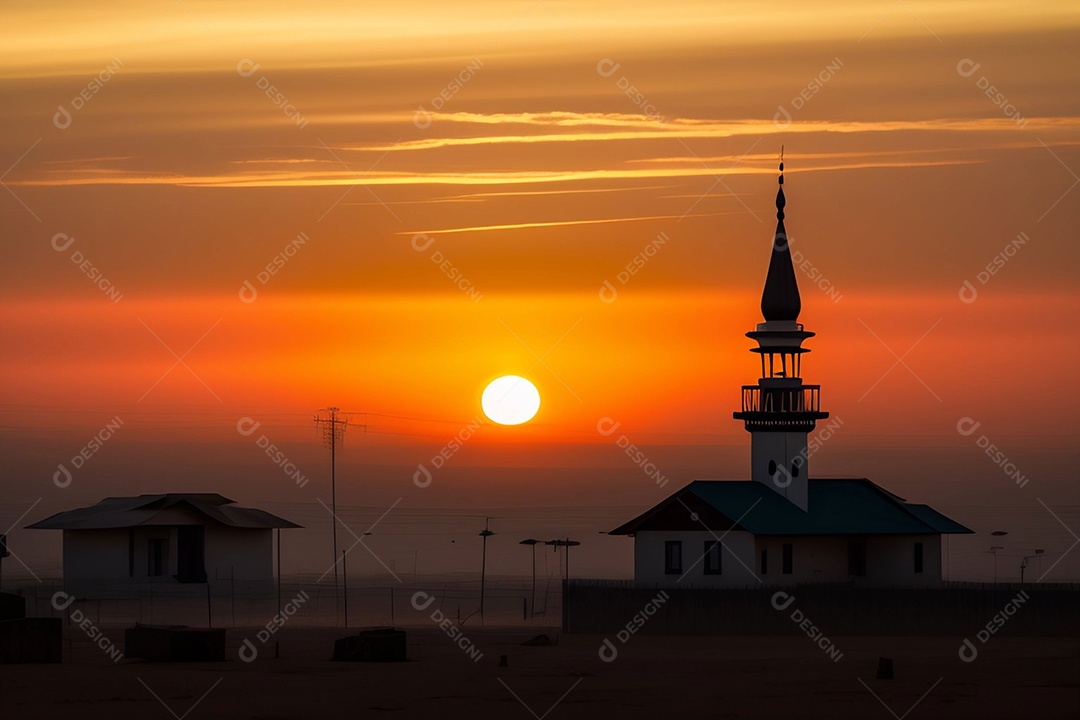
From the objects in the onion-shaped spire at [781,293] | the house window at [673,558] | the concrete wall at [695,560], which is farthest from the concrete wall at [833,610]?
the onion-shaped spire at [781,293]

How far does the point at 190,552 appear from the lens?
71.1 m

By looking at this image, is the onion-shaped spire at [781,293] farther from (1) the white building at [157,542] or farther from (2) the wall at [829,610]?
(1) the white building at [157,542]

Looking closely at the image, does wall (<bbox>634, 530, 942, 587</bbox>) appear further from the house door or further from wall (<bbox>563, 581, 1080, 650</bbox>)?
the house door

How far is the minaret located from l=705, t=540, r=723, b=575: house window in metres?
3.98

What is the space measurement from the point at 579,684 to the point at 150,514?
2968cm

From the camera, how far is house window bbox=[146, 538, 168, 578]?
70.9m

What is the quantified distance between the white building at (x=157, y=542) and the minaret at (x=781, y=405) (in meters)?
20.5

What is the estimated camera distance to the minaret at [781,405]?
62.3 m

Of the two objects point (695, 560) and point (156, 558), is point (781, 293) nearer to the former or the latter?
point (695, 560)

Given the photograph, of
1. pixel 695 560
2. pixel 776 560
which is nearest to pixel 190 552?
pixel 695 560

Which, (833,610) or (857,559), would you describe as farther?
(857,559)

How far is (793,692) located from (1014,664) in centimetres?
742

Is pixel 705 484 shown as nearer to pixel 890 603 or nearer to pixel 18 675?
pixel 890 603

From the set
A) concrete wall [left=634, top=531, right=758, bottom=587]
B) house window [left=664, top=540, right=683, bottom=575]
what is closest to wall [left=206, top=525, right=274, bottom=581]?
concrete wall [left=634, top=531, right=758, bottom=587]
